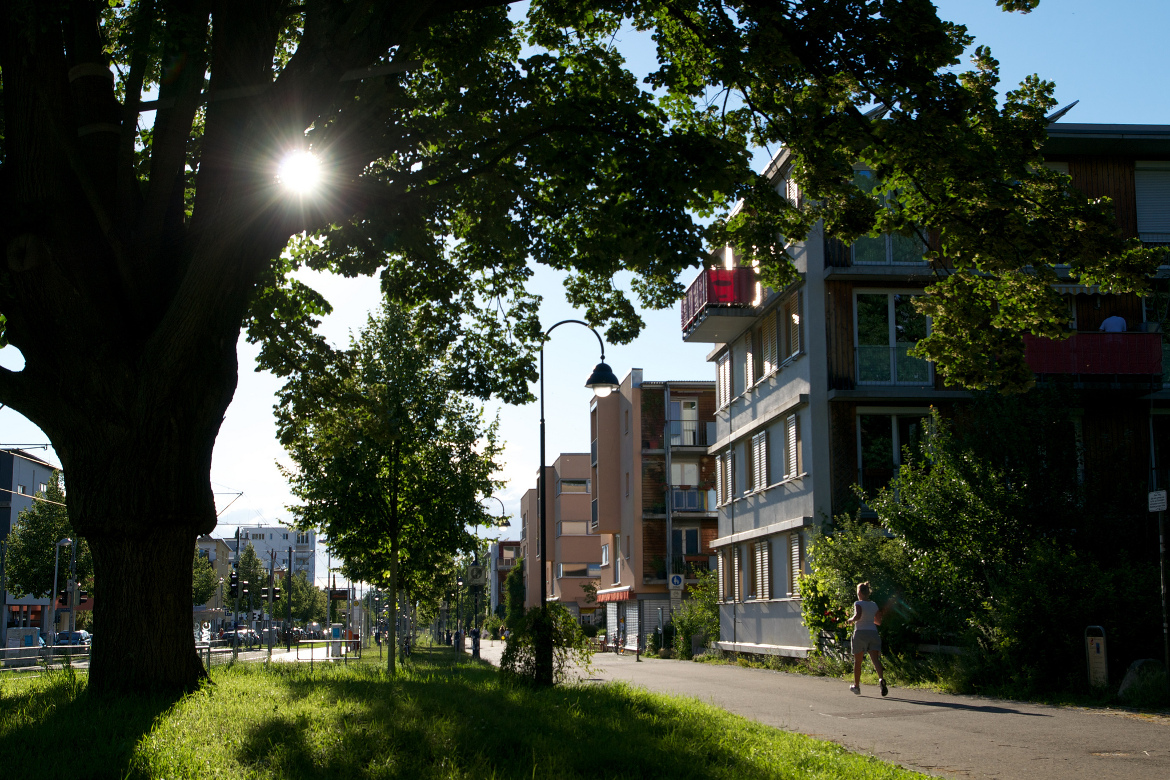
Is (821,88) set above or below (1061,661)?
above

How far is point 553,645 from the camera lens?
46.1ft

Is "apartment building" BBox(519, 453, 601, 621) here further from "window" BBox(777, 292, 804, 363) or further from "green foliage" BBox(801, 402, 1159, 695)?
"green foliage" BBox(801, 402, 1159, 695)

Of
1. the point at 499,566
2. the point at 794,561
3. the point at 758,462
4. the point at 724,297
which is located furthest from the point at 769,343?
the point at 499,566

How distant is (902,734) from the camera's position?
11.3m

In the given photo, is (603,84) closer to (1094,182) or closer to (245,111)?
(245,111)

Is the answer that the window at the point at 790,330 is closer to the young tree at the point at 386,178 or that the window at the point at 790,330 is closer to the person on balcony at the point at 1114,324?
the person on balcony at the point at 1114,324

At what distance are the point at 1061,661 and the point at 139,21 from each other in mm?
14708

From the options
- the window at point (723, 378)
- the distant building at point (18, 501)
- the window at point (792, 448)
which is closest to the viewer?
the window at point (792, 448)

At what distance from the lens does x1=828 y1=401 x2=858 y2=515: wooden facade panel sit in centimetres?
2586

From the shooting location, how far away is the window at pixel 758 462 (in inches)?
1208

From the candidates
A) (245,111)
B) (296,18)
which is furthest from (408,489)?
(245,111)

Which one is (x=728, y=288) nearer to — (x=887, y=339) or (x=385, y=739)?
(x=887, y=339)

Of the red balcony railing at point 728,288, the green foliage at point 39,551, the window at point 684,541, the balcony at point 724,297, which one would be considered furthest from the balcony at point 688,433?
the green foliage at point 39,551

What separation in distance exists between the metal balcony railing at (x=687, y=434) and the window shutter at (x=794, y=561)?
2211 cm
